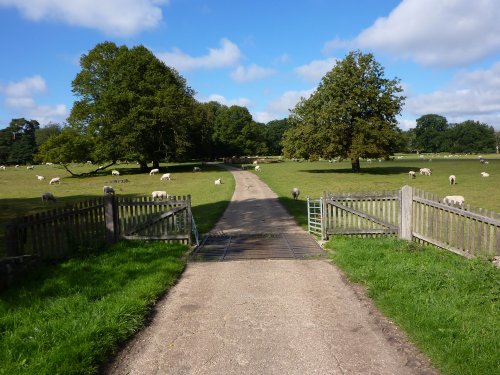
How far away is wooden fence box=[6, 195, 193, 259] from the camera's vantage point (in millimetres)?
8864

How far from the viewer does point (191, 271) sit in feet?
30.0

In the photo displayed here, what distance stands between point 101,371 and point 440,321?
5158 millimetres

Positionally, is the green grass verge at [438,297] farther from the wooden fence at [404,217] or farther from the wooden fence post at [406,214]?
the wooden fence post at [406,214]

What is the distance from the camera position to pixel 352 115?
159ft

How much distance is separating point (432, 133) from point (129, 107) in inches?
5887

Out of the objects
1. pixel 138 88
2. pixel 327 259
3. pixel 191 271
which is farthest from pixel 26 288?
pixel 138 88

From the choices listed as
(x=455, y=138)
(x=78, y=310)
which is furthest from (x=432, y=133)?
(x=78, y=310)

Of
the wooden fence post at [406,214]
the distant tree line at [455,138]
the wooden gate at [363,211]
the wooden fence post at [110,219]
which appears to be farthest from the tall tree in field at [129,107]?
the distant tree line at [455,138]

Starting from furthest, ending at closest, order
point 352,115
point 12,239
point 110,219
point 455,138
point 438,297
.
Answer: point 455,138, point 352,115, point 110,219, point 12,239, point 438,297

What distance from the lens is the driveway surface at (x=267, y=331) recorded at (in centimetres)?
489

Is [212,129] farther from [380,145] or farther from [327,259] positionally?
[327,259]

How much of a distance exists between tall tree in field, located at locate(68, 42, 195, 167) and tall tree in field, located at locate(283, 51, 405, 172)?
19.1 m

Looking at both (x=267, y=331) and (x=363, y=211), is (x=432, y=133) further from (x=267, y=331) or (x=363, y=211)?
(x=267, y=331)

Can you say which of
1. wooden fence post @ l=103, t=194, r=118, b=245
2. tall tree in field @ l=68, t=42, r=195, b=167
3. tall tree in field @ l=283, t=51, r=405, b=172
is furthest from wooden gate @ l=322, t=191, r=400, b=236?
tall tree in field @ l=68, t=42, r=195, b=167
